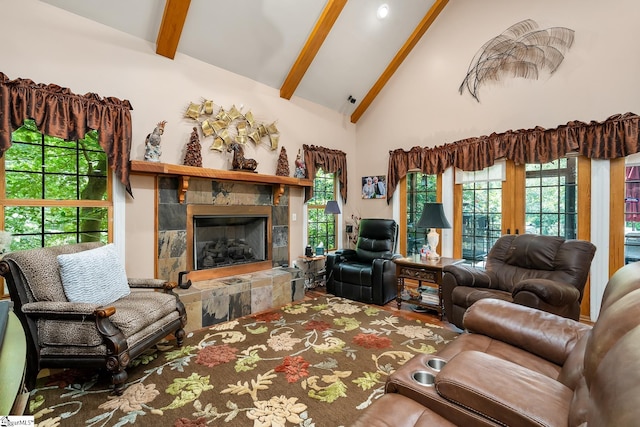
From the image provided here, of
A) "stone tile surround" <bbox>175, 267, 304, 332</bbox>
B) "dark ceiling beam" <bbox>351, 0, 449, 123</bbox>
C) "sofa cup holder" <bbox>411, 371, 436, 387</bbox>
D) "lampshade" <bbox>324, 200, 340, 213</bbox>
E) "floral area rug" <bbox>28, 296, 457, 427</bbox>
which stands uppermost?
"dark ceiling beam" <bbox>351, 0, 449, 123</bbox>

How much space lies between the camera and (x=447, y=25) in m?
4.53

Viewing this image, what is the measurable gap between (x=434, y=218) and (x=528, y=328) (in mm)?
2073

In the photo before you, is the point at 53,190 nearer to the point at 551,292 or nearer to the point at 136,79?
the point at 136,79

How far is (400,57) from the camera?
4.88 meters

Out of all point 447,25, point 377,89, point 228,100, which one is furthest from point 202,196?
point 447,25

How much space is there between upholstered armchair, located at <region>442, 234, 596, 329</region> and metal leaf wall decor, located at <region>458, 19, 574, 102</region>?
2200 millimetres

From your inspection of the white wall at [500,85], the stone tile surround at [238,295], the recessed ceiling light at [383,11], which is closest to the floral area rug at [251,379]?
the stone tile surround at [238,295]

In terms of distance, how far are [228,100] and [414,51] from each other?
3045mm

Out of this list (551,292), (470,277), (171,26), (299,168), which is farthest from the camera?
(299,168)

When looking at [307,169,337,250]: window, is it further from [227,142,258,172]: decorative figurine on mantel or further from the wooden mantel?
[227,142,258,172]: decorative figurine on mantel

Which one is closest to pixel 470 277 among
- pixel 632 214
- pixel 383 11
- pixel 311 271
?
pixel 632 214

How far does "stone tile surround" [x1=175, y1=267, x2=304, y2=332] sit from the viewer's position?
3232 millimetres

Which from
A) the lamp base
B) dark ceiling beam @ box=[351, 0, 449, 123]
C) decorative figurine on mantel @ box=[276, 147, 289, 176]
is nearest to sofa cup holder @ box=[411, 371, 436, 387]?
the lamp base
